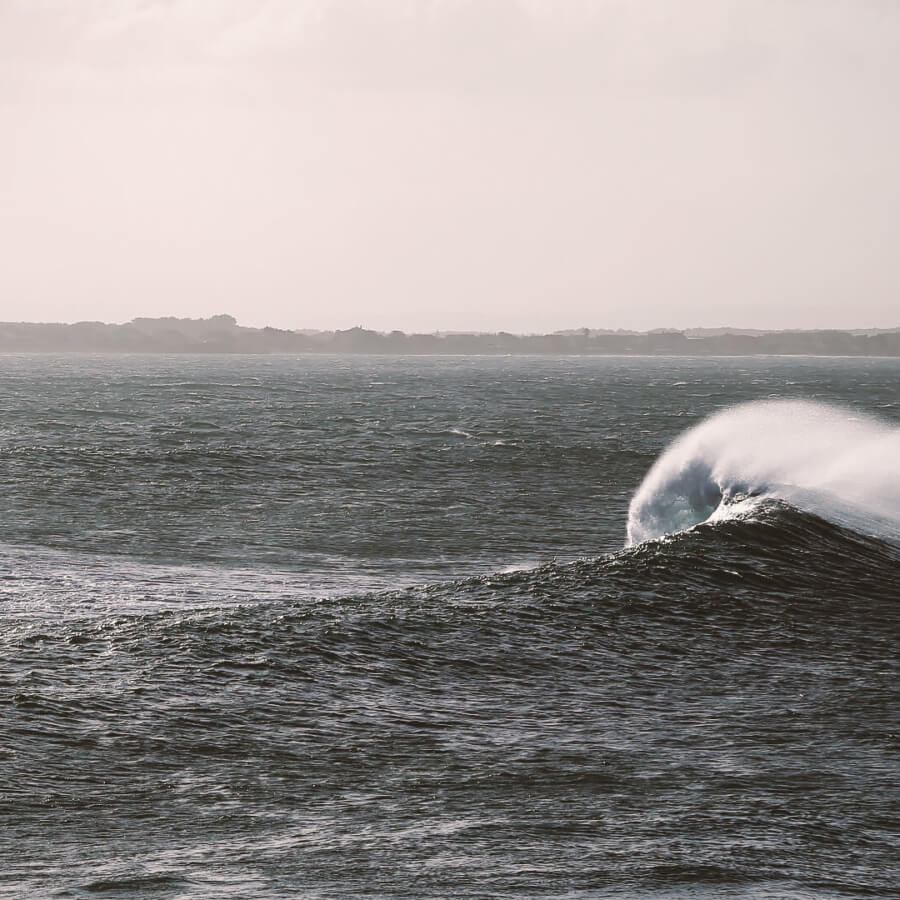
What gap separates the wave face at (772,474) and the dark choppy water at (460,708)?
0.22 metres

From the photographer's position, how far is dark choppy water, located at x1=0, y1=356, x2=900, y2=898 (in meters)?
9.01

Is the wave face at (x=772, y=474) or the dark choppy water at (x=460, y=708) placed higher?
the wave face at (x=772, y=474)

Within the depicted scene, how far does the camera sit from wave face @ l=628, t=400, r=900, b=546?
24.5 meters

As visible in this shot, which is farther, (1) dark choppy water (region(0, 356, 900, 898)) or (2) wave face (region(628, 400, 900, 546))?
(2) wave face (region(628, 400, 900, 546))

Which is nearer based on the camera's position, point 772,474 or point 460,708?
point 460,708

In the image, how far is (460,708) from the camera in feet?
42.8

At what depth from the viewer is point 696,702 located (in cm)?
1329

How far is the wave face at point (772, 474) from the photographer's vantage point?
24516 millimetres

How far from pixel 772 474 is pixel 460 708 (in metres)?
15.6

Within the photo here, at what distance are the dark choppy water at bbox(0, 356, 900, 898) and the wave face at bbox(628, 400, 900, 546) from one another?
0.71 ft

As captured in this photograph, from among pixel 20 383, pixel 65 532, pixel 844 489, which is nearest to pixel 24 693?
pixel 65 532

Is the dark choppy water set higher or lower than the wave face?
lower

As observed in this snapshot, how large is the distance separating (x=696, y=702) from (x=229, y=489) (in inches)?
1123

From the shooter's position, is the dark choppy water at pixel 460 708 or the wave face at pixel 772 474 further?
the wave face at pixel 772 474
